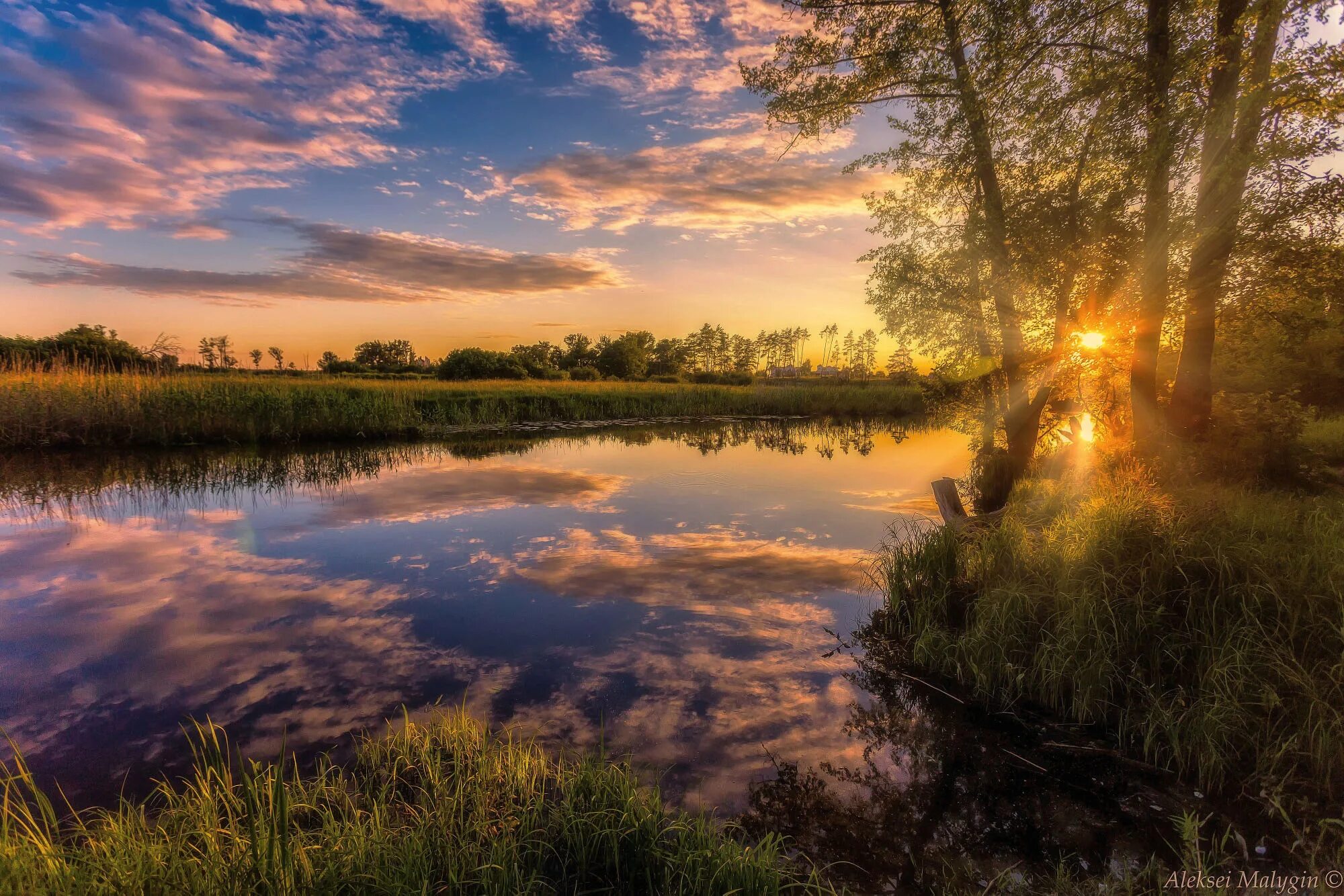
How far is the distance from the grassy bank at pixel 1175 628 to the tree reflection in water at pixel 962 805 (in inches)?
17.6

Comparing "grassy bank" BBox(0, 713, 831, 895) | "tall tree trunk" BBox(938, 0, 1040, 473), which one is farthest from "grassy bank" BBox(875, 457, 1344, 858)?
"tall tree trunk" BBox(938, 0, 1040, 473)

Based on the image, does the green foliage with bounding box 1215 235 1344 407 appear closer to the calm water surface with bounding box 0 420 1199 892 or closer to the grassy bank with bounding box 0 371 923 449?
the calm water surface with bounding box 0 420 1199 892

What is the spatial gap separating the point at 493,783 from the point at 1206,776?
15.3ft

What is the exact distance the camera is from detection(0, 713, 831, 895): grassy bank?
2.15m

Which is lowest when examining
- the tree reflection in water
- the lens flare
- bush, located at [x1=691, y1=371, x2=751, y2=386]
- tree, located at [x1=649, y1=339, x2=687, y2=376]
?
the tree reflection in water

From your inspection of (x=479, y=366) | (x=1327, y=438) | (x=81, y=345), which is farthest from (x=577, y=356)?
(x=1327, y=438)

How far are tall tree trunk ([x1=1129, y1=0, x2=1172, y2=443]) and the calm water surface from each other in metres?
3.86

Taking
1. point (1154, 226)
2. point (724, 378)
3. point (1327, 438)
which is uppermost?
point (724, 378)

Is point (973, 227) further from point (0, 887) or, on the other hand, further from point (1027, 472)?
point (0, 887)

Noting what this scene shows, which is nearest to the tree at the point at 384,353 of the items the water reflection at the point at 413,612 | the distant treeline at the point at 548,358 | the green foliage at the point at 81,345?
the distant treeline at the point at 548,358

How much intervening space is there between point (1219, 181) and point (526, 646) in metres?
10.9

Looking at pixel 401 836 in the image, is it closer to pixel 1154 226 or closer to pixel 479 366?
pixel 1154 226

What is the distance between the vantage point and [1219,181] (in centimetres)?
754

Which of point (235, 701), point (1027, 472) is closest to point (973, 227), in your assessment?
point (1027, 472)
